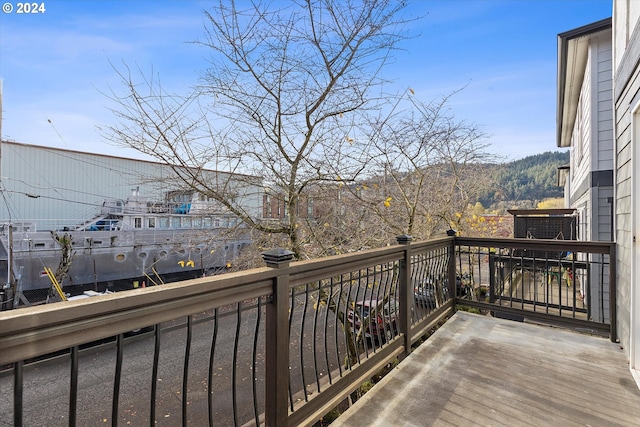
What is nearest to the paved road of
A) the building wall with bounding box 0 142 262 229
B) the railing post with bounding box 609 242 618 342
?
the railing post with bounding box 609 242 618 342

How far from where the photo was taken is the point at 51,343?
35.4 inches

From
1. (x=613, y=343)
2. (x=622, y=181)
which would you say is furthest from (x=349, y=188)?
(x=613, y=343)

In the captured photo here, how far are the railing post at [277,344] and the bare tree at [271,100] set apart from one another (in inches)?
102

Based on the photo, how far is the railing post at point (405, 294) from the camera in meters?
2.79

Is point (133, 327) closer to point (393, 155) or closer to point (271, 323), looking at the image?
point (271, 323)

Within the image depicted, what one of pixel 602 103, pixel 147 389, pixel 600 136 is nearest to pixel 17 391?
pixel 600 136

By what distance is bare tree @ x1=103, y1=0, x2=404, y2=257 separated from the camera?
3.76 m

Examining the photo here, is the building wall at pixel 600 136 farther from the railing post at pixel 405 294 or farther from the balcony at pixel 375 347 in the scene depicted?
the railing post at pixel 405 294

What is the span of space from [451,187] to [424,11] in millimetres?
3658

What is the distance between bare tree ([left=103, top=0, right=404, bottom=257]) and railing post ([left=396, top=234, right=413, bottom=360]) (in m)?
1.84

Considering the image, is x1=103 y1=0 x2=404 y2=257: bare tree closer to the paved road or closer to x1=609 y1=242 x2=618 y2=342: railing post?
the paved road

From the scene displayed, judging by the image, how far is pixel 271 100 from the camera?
417 centimetres

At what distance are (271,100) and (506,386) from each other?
3885 mm

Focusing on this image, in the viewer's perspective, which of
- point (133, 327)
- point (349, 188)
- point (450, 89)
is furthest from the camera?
point (450, 89)
